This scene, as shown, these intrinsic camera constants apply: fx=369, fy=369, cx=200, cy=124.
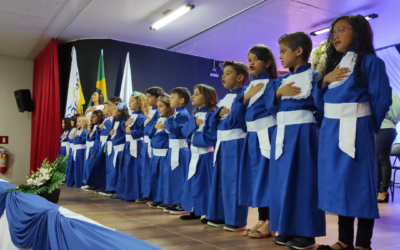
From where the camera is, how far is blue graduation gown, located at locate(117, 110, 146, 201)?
435cm

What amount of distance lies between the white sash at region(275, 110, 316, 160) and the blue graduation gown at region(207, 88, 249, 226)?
43 cm

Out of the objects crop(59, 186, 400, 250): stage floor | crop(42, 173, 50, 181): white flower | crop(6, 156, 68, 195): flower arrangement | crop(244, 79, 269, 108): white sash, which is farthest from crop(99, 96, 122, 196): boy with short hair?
crop(244, 79, 269, 108): white sash

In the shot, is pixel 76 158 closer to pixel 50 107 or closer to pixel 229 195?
pixel 50 107

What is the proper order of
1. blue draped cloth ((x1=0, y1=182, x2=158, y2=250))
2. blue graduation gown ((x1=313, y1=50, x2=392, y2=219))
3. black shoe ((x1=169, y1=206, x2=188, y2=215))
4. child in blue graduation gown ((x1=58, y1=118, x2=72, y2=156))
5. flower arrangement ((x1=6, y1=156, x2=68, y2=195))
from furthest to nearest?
child in blue graduation gown ((x1=58, y1=118, x2=72, y2=156))
black shoe ((x1=169, y1=206, x2=188, y2=215))
flower arrangement ((x1=6, y1=156, x2=68, y2=195))
blue graduation gown ((x1=313, y1=50, x2=392, y2=219))
blue draped cloth ((x1=0, y1=182, x2=158, y2=250))

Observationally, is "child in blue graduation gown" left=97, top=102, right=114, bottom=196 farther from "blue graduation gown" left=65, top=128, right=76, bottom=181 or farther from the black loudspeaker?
the black loudspeaker

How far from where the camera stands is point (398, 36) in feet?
23.8

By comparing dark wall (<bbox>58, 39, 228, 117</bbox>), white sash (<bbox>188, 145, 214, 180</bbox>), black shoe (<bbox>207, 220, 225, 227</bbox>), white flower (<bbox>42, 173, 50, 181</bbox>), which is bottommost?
black shoe (<bbox>207, 220, 225, 227</bbox>)

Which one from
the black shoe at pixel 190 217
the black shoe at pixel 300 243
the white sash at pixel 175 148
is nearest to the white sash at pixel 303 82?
the black shoe at pixel 300 243

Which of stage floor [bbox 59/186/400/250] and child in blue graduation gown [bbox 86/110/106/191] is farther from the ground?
child in blue graduation gown [bbox 86/110/106/191]

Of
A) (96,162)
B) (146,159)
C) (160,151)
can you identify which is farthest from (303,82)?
(96,162)

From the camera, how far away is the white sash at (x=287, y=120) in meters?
2.06

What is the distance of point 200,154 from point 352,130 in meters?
1.53

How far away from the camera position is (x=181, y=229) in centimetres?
260

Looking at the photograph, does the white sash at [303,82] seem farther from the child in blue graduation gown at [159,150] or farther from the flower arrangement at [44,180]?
the flower arrangement at [44,180]
